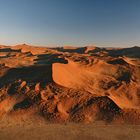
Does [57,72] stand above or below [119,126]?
above

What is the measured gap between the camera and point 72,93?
40.8 feet

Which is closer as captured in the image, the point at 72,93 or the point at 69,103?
the point at 69,103

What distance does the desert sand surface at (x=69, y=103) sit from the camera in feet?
32.3

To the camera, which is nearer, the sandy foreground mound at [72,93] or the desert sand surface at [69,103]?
the desert sand surface at [69,103]

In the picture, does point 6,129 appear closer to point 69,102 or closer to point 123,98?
point 69,102

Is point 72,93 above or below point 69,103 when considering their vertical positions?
above

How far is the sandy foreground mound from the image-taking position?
36.9 feet

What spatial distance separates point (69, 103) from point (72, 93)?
26.8 inches

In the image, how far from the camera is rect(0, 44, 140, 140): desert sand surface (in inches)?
388

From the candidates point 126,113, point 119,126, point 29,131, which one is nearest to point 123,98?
point 126,113

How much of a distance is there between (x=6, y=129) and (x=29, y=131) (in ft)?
2.98

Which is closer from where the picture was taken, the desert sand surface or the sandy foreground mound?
the desert sand surface

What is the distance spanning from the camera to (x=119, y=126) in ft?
33.9

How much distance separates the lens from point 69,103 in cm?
1190
